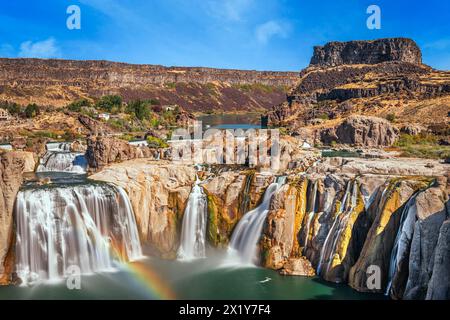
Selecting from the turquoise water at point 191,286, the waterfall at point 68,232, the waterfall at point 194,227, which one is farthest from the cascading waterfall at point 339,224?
the waterfall at point 68,232

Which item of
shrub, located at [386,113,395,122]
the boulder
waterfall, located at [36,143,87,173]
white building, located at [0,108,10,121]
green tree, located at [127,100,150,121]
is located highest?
green tree, located at [127,100,150,121]

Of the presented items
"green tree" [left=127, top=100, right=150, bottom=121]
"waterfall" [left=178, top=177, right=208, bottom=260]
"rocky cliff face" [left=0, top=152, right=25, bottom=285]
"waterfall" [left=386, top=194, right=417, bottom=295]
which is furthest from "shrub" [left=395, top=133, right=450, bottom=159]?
"green tree" [left=127, top=100, right=150, bottom=121]

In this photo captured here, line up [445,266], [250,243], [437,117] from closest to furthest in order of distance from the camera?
[445,266]
[250,243]
[437,117]

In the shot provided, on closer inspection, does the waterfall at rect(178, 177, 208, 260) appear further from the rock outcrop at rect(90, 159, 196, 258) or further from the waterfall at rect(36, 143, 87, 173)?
the waterfall at rect(36, 143, 87, 173)

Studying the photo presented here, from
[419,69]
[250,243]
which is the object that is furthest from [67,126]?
[419,69]

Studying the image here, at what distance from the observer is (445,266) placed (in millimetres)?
19141

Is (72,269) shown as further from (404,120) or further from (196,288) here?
(404,120)

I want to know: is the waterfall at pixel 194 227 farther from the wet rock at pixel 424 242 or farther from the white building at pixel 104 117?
the white building at pixel 104 117

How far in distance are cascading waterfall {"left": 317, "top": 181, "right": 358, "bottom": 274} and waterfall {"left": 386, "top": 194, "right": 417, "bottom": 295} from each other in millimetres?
3715

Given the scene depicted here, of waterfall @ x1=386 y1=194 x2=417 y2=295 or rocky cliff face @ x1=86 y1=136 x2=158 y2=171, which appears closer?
waterfall @ x1=386 y1=194 x2=417 y2=295

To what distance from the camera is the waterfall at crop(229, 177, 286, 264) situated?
31.2m

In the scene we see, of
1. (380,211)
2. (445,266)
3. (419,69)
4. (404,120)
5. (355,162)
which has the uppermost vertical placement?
(419,69)

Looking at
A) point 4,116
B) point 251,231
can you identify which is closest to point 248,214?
point 251,231

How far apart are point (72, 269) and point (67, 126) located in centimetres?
5374
